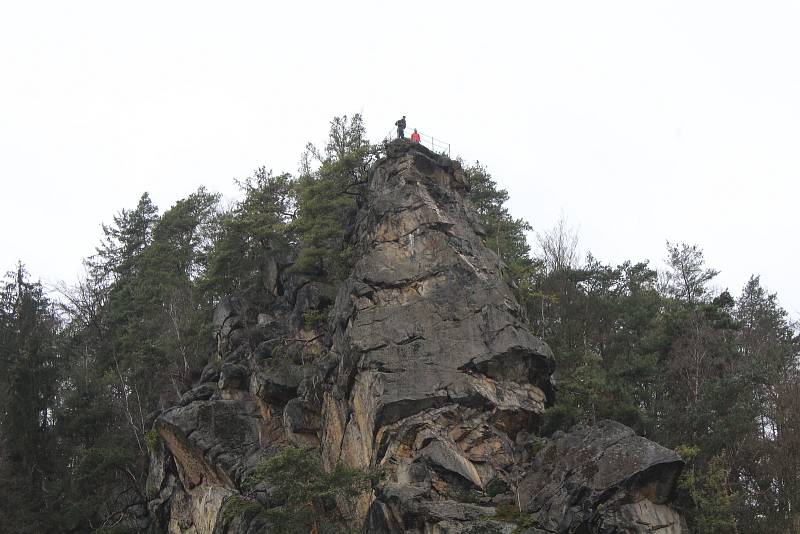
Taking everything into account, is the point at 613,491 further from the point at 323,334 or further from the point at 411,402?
A: the point at 323,334

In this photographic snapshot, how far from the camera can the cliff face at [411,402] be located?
19.7 meters

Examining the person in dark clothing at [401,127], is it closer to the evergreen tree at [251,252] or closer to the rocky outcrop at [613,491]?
the evergreen tree at [251,252]

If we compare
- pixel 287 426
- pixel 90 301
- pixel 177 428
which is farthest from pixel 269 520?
pixel 90 301

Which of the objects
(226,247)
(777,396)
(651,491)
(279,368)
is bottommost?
(651,491)

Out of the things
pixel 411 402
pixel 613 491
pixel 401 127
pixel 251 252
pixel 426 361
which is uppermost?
pixel 401 127

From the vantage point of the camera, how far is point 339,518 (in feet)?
68.6

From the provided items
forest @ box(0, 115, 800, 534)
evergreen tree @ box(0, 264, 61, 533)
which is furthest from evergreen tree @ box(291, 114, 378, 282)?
evergreen tree @ box(0, 264, 61, 533)

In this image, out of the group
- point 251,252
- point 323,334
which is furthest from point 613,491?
point 251,252

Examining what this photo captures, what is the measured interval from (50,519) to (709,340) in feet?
84.7

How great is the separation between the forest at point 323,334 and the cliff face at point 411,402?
1702 millimetres

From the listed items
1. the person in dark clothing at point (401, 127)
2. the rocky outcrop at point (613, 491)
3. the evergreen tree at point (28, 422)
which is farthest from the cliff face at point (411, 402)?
the evergreen tree at point (28, 422)

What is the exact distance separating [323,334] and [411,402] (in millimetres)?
7123

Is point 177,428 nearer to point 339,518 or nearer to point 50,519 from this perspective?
point 50,519

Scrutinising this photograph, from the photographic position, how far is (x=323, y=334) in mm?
28797
